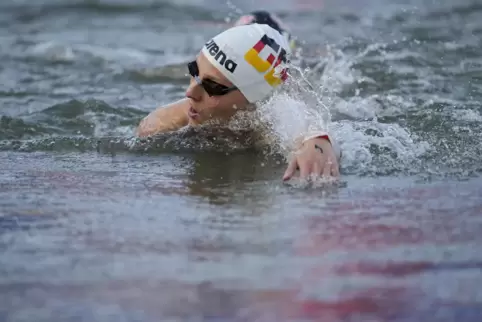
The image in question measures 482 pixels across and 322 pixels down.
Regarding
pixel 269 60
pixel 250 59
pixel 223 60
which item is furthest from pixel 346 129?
pixel 223 60

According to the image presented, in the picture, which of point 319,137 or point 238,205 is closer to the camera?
point 238,205

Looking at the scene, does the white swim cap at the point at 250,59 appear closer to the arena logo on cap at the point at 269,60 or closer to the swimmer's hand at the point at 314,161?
the arena logo on cap at the point at 269,60

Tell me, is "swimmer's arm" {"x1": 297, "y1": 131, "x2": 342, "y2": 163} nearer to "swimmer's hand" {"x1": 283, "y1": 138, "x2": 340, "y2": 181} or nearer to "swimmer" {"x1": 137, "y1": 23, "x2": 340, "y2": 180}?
"swimmer's hand" {"x1": 283, "y1": 138, "x2": 340, "y2": 181}

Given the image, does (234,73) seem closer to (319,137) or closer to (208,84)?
(208,84)

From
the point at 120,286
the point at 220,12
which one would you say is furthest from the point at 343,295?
the point at 220,12

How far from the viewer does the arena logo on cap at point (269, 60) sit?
6.81m

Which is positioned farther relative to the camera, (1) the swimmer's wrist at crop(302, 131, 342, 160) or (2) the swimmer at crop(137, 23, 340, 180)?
(2) the swimmer at crop(137, 23, 340, 180)

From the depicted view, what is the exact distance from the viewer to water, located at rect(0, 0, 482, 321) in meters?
3.68

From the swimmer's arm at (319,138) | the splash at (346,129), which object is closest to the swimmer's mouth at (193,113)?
the splash at (346,129)

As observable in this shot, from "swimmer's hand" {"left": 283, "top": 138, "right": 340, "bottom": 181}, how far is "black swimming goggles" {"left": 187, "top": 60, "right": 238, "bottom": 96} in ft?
4.01

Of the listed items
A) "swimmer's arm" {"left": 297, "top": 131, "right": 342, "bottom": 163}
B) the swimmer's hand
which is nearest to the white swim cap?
"swimmer's arm" {"left": 297, "top": 131, "right": 342, "bottom": 163}

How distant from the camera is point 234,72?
6.72 m

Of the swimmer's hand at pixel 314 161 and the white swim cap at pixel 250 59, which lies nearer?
the swimmer's hand at pixel 314 161

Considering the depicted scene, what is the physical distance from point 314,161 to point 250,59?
5.08 ft
